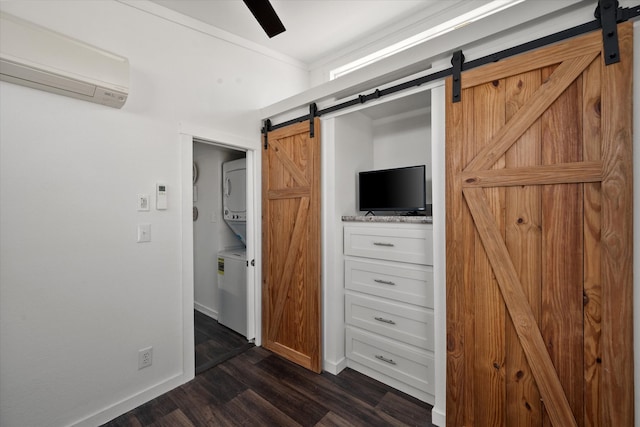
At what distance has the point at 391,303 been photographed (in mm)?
2057

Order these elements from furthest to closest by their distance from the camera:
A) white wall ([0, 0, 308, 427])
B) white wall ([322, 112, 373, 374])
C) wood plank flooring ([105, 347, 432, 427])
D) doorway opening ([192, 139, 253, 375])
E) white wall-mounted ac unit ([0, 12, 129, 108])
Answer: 1. doorway opening ([192, 139, 253, 375])
2. white wall ([322, 112, 373, 374])
3. wood plank flooring ([105, 347, 432, 427])
4. white wall ([0, 0, 308, 427])
5. white wall-mounted ac unit ([0, 12, 129, 108])

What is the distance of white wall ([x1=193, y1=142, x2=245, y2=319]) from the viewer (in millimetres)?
3434

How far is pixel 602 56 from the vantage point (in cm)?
119

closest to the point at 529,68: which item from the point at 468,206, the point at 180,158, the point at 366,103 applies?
the point at 468,206

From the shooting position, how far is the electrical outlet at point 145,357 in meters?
1.94

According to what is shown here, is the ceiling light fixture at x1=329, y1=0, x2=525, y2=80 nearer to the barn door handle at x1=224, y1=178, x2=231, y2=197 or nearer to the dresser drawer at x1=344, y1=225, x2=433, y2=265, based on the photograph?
the dresser drawer at x1=344, y1=225, x2=433, y2=265

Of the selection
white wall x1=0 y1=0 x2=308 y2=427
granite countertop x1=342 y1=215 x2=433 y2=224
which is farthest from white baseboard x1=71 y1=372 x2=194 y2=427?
granite countertop x1=342 y1=215 x2=433 y2=224

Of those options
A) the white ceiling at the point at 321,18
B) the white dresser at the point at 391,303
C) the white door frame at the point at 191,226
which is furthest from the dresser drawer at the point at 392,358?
the white ceiling at the point at 321,18

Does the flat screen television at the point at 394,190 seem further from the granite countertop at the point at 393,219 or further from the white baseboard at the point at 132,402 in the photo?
the white baseboard at the point at 132,402

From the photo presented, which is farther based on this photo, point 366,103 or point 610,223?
point 366,103

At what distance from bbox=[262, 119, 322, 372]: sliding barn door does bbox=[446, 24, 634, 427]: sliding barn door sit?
1.06 m

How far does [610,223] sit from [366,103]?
5.02 ft

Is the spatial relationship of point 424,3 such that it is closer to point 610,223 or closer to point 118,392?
point 610,223

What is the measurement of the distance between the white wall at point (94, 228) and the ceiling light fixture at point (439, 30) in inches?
62.4
